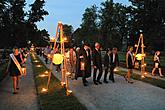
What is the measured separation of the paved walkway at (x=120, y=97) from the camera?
10.1 m

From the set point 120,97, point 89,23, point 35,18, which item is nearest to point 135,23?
point 120,97

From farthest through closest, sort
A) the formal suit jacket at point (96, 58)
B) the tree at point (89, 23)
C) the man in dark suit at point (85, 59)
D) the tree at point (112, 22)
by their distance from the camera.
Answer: the tree at point (89, 23) → the tree at point (112, 22) → the formal suit jacket at point (96, 58) → the man in dark suit at point (85, 59)

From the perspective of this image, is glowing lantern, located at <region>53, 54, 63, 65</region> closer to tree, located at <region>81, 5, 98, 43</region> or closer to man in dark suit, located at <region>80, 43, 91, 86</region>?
man in dark suit, located at <region>80, 43, 91, 86</region>

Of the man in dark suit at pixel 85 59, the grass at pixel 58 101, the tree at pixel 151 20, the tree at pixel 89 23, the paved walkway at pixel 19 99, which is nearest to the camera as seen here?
the grass at pixel 58 101

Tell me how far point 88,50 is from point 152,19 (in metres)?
36.3

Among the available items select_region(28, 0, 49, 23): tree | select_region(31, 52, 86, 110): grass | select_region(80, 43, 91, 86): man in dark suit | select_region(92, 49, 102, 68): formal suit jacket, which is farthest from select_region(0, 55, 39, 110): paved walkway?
select_region(28, 0, 49, 23): tree

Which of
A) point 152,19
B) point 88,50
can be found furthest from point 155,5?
point 88,50

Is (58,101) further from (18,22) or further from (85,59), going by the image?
(18,22)

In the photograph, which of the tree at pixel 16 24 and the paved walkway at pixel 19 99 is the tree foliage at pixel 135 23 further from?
the paved walkway at pixel 19 99

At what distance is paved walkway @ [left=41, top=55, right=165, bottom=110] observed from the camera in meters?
10.1

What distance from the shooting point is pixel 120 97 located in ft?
38.6

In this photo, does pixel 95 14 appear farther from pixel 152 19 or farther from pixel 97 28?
pixel 152 19

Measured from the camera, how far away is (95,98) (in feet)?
38.3

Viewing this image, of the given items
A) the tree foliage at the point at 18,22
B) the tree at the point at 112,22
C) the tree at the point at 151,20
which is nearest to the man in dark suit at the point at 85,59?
the tree foliage at the point at 18,22
